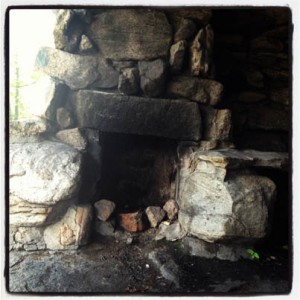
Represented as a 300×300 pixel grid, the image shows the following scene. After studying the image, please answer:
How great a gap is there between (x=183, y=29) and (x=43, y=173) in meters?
1.47

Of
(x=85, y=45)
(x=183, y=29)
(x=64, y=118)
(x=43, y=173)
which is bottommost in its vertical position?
(x=43, y=173)

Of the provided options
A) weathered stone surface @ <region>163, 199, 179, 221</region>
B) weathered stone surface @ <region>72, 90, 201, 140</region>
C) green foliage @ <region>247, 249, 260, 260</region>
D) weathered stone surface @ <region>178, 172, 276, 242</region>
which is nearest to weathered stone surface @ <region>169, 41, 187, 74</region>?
weathered stone surface @ <region>72, 90, 201, 140</region>

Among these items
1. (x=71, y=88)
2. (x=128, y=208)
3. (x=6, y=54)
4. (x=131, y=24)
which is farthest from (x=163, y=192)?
(x=6, y=54)

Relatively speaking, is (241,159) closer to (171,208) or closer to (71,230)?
(171,208)

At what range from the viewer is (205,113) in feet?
8.41

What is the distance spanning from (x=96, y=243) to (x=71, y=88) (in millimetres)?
1241

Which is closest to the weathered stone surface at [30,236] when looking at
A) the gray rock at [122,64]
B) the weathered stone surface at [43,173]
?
the weathered stone surface at [43,173]

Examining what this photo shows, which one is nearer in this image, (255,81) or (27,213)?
(27,213)

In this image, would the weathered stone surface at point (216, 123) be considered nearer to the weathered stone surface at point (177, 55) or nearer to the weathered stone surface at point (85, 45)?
the weathered stone surface at point (177, 55)

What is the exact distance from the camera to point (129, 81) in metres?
2.46

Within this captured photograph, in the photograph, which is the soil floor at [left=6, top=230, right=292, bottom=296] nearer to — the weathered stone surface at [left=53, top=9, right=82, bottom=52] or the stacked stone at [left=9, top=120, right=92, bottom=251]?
the stacked stone at [left=9, top=120, right=92, bottom=251]

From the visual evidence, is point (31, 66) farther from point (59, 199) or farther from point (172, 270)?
point (172, 270)

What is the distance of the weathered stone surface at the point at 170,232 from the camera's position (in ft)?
8.61

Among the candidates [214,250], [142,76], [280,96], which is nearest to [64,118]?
[142,76]
